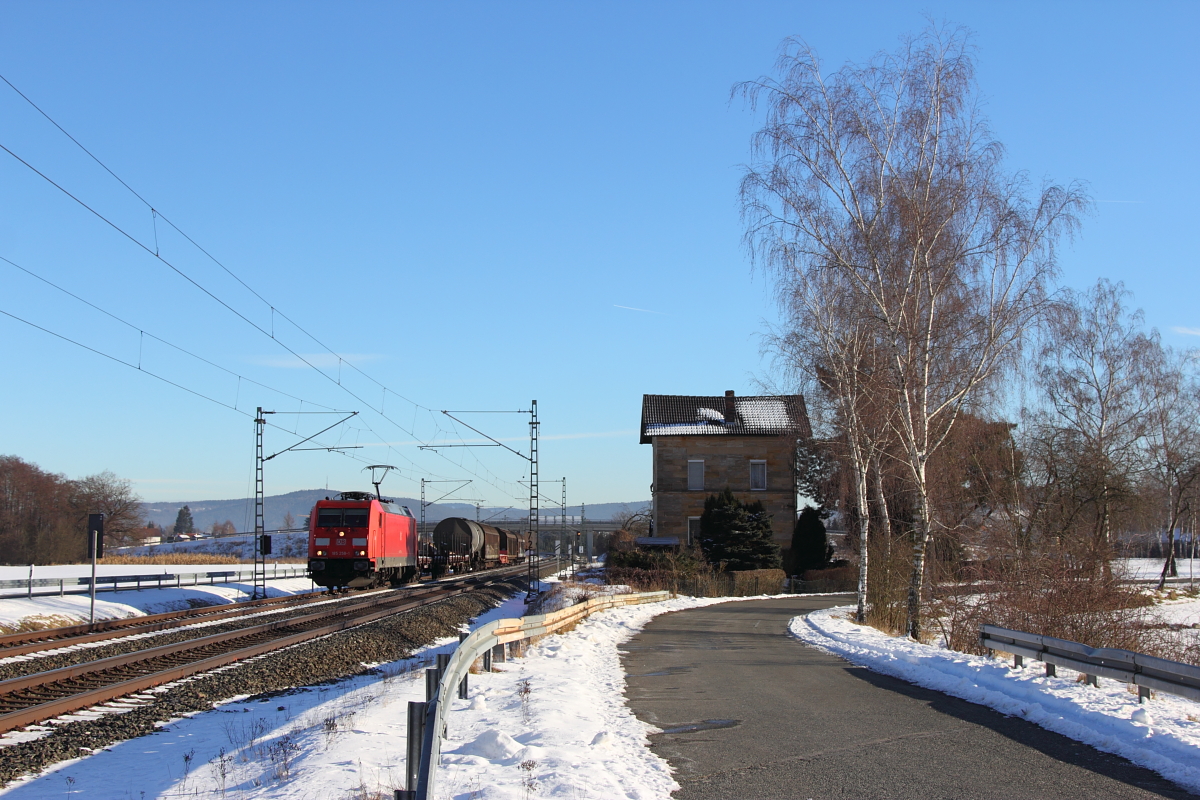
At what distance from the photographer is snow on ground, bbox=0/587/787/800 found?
6.88 m

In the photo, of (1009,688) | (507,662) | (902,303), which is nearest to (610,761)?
(1009,688)

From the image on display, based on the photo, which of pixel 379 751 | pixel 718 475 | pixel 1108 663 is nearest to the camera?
pixel 379 751

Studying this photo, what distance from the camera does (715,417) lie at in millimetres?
53594

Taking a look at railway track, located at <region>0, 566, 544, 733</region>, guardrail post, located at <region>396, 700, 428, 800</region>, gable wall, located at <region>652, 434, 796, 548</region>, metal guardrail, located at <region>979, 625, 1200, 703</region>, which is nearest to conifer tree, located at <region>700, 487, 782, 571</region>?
gable wall, located at <region>652, 434, 796, 548</region>

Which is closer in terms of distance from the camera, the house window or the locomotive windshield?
the locomotive windshield

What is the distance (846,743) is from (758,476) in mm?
43697

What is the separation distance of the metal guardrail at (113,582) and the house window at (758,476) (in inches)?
1002

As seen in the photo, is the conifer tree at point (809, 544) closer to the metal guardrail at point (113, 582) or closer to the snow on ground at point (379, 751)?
the metal guardrail at point (113, 582)

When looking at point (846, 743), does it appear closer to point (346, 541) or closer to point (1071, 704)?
point (1071, 704)

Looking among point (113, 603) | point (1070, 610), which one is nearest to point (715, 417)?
point (113, 603)

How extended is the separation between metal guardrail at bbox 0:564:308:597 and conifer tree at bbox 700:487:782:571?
70.5 feet

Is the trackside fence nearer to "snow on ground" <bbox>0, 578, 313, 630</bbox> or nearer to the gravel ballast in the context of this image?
the gravel ballast

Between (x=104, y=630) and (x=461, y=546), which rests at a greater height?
(x=104, y=630)

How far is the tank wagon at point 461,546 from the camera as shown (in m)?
51.2
